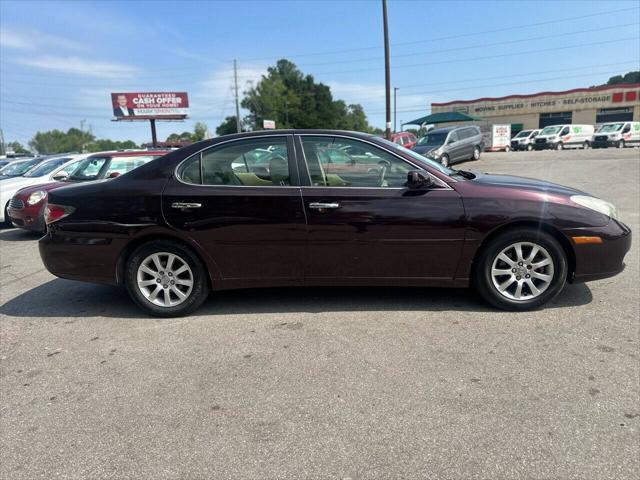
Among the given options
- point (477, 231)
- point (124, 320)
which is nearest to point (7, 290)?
point (124, 320)

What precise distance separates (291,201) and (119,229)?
5.30 feet

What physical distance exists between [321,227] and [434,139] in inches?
648

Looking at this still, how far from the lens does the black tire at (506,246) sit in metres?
3.86

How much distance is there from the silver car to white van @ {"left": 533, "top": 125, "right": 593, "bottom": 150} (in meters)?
15.6

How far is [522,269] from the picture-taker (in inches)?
154

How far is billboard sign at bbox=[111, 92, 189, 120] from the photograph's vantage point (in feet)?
163

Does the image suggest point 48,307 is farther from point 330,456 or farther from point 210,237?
point 330,456

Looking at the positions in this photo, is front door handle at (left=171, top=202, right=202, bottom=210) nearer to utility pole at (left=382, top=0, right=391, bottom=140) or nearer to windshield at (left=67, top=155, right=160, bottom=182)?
windshield at (left=67, top=155, right=160, bottom=182)

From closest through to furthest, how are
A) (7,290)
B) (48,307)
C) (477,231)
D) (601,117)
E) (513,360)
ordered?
1. (513,360)
2. (477,231)
3. (48,307)
4. (7,290)
5. (601,117)

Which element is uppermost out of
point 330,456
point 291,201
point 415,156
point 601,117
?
point 601,117

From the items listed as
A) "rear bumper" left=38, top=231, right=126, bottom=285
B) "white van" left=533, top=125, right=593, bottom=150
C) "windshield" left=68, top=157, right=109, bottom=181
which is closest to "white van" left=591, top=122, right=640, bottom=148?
"white van" left=533, top=125, right=593, bottom=150

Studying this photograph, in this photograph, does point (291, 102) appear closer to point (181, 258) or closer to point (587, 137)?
point (587, 137)

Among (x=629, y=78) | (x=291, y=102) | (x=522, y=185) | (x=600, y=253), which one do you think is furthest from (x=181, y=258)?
(x=629, y=78)

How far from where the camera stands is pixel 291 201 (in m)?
3.90
